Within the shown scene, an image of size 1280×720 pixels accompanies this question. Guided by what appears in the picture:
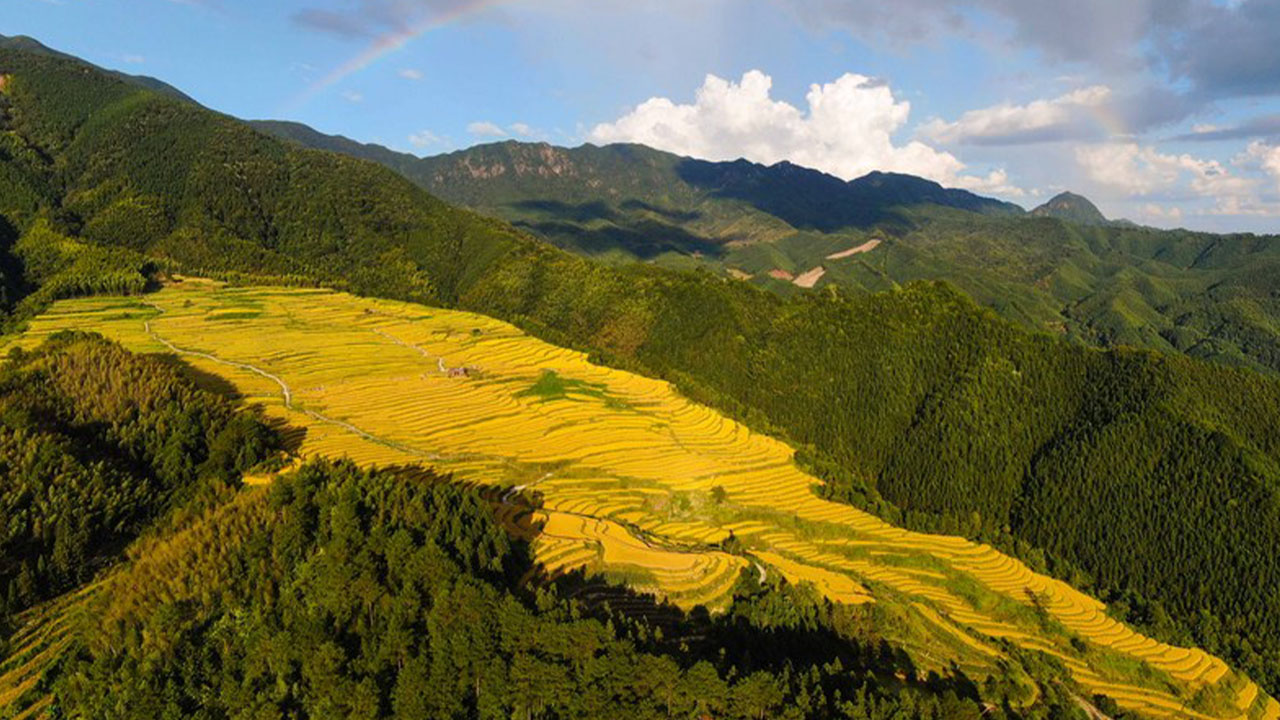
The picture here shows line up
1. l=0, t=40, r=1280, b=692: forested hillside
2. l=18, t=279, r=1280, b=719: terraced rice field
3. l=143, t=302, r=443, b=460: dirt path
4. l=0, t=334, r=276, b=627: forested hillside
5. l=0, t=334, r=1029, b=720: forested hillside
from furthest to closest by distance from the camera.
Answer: l=0, t=40, r=1280, b=692: forested hillside
l=143, t=302, r=443, b=460: dirt path
l=18, t=279, r=1280, b=719: terraced rice field
l=0, t=334, r=276, b=627: forested hillside
l=0, t=334, r=1029, b=720: forested hillside

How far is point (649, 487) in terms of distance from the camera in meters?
56.0

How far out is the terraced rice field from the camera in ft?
147

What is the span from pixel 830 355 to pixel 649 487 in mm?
79169

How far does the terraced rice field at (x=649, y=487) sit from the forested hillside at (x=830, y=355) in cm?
822

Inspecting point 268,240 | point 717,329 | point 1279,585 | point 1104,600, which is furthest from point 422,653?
point 268,240

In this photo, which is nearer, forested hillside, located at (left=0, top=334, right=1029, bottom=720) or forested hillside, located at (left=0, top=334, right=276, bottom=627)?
forested hillside, located at (left=0, top=334, right=1029, bottom=720)

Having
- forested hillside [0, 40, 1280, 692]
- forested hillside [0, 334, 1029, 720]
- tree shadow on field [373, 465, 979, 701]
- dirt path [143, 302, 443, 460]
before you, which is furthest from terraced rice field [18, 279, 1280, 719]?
forested hillside [0, 40, 1280, 692]

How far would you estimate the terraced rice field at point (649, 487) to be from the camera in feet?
147

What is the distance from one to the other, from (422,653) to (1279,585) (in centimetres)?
9691

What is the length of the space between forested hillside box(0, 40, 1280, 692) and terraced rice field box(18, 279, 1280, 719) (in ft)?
27.0

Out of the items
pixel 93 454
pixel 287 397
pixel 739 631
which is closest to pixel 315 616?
pixel 739 631

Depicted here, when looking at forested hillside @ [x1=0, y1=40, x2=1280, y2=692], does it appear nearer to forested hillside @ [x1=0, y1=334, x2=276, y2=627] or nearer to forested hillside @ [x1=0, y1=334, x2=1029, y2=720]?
forested hillside @ [x1=0, y1=334, x2=1029, y2=720]

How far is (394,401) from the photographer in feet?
214

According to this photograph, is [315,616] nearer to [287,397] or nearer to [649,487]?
[649,487]
